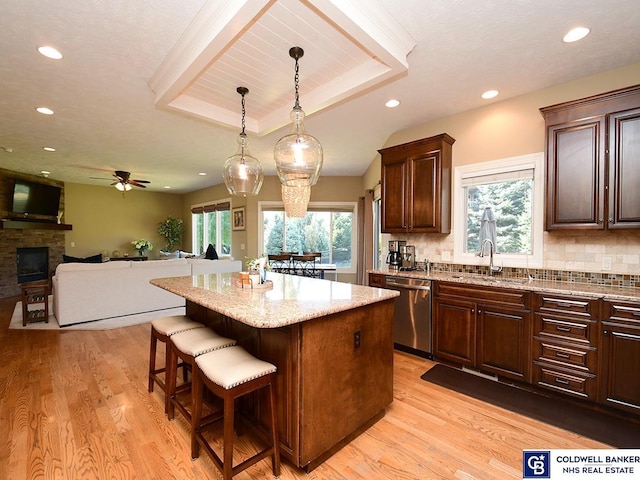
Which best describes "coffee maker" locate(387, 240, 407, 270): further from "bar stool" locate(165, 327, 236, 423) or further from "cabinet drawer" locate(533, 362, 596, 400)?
"bar stool" locate(165, 327, 236, 423)

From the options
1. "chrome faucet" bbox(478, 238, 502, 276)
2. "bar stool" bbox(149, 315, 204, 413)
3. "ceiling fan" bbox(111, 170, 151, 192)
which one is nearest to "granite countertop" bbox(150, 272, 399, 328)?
"bar stool" bbox(149, 315, 204, 413)

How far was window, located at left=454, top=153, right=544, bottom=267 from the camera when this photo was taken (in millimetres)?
2986

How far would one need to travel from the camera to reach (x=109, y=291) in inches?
181

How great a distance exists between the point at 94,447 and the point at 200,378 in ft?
2.99

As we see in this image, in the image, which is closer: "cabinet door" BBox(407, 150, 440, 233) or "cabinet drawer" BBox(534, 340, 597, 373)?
"cabinet drawer" BBox(534, 340, 597, 373)

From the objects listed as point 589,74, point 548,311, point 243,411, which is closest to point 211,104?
point 243,411

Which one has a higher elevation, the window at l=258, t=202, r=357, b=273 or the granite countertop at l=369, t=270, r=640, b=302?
the window at l=258, t=202, r=357, b=273

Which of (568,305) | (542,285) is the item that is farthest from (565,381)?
(542,285)

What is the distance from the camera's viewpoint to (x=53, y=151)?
193 inches

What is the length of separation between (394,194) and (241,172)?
6.21 ft

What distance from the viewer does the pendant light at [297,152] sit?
2.22 metres

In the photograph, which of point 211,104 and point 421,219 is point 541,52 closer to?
point 421,219

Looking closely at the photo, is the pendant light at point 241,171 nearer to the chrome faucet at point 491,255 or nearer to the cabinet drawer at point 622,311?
the chrome faucet at point 491,255

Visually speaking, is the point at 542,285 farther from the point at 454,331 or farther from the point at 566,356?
the point at 454,331
